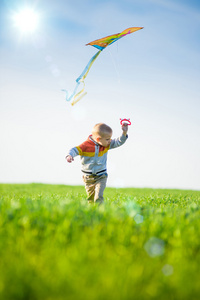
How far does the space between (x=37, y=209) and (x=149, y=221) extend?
1491 mm

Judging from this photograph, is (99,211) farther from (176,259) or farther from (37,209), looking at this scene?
(176,259)

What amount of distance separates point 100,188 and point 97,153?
0.84 meters

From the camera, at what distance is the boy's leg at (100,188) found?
625cm

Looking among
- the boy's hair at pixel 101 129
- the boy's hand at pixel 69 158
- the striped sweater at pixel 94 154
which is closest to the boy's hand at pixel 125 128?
the striped sweater at pixel 94 154

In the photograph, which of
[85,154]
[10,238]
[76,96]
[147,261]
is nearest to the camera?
[147,261]

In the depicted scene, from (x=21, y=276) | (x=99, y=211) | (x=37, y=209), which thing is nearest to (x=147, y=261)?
(x=21, y=276)

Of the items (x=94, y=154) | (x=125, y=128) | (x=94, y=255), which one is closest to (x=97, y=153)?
(x=94, y=154)

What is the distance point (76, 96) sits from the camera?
5805 mm

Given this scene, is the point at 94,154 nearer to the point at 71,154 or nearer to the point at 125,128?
the point at 71,154

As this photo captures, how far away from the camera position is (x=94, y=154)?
20.5 feet

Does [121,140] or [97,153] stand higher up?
[121,140]

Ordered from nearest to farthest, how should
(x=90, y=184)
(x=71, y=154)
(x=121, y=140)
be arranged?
(x=71, y=154) < (x=121, y=140) < (x=90, y=184)

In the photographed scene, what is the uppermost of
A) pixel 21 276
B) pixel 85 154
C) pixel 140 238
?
pixel 85 154

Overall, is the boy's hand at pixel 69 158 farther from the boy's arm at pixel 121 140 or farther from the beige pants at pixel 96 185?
the boy's arm at pixel 121 140
